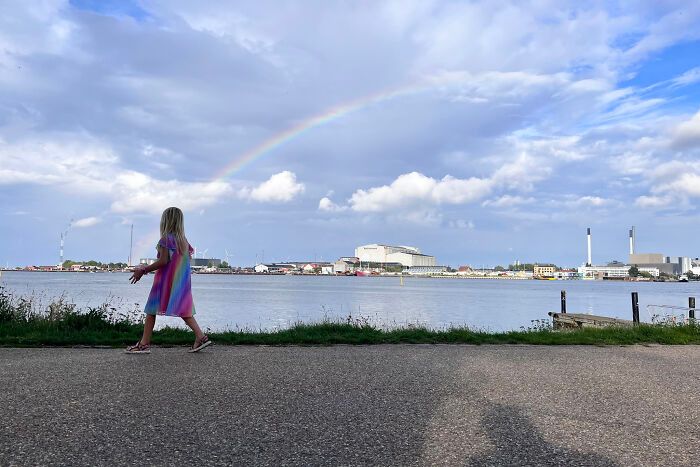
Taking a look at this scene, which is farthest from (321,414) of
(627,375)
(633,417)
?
(627,375)

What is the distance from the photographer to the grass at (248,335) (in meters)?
8.69

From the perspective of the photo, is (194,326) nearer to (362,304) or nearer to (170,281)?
(170,281)

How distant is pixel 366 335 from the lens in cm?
960

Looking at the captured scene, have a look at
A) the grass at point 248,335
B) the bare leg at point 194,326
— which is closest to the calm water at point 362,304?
the grass at point 248,335

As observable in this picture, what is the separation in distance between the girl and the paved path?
1.43ft

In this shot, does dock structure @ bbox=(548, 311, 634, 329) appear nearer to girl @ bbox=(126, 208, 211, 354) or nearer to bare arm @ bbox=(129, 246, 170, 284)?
girl @ bbox=(126, 208, 211, 354)

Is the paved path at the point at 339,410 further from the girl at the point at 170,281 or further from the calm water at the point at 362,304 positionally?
the calm water at the point at 362,304

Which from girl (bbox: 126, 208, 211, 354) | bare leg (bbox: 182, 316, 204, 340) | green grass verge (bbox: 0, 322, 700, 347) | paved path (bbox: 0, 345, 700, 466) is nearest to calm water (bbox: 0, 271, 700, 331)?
green grass verge (bbox: 0, 322, 700, 347)

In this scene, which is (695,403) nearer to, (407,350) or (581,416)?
(581,416)

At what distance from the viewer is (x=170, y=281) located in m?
7.86

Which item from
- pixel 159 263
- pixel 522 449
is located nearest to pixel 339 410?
pixel 522 449

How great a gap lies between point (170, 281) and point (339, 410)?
13.5 feet

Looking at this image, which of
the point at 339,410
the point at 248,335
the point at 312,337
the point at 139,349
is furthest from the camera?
the point at 248,335

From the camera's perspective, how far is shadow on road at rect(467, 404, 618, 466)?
11.6ft
